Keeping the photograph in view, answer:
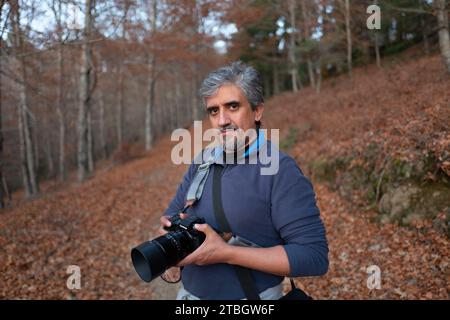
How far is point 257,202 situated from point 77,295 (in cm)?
508

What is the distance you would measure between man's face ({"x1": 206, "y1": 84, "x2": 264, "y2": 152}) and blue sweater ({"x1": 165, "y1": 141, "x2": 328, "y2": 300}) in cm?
13

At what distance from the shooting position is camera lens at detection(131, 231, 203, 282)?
1.49 m

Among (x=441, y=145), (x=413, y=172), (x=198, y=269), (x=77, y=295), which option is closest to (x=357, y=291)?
(x=413, y=172)

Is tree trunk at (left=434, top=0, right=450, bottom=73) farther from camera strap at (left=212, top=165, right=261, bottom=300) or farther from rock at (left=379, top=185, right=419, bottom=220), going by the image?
camera strap at (left=212, top=165, right=261, bottom=300)

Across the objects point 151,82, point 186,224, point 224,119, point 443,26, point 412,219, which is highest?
point 151,82

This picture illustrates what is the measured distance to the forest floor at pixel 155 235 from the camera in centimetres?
488

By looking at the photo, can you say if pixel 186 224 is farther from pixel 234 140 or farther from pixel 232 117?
pixel 232 117

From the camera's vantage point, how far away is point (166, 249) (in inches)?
60.1

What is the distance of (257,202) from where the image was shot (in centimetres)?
162

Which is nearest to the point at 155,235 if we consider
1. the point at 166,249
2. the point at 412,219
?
the point at 412,219

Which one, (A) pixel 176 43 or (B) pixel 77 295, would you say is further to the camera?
(A) pixel 176 43

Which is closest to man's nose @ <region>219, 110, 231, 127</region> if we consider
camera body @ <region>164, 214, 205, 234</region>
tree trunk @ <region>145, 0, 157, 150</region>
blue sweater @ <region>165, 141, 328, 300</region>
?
blue sweater @ <region>165, 141, 328, 300</region>

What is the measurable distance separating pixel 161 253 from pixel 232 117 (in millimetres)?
870

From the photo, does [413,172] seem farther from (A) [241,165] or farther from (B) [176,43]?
(B) [176,43]
